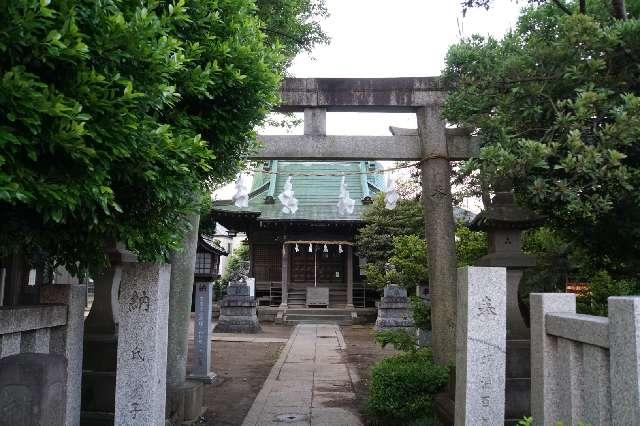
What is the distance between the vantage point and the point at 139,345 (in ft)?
16.1

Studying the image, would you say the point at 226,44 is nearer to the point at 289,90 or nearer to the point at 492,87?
the point at 492,87

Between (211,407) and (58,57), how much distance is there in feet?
23.5

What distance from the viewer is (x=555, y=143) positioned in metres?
4.77

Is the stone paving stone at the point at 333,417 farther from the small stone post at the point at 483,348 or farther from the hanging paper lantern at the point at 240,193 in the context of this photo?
the hanging paper lantern at the point at 240,193

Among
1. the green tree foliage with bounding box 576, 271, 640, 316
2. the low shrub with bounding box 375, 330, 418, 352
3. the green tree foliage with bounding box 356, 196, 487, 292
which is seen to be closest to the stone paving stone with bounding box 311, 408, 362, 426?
the low shrub with bounding box 375, 330, 418, 352

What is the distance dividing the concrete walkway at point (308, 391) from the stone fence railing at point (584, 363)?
4.38 metres

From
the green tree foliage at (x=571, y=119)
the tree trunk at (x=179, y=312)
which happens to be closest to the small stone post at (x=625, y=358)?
the green tree foliage at (x=571, y=119)

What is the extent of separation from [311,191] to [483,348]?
23.8 metres

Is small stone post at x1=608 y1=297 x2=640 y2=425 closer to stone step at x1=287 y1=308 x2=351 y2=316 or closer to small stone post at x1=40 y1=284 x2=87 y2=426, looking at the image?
small stone post at x1=40 y1=284 x2=87 y2=426

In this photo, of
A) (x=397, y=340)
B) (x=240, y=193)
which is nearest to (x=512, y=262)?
(x=397, y=340)

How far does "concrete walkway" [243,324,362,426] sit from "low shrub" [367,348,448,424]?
654mm

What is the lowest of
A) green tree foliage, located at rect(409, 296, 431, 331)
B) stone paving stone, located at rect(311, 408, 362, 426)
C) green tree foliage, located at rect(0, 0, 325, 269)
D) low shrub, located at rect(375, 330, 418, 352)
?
stone paving stone, located at rect(311, 408, 362, 426)

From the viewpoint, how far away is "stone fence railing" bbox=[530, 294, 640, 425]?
2662mm

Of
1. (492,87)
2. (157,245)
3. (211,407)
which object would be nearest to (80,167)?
(157,245)
